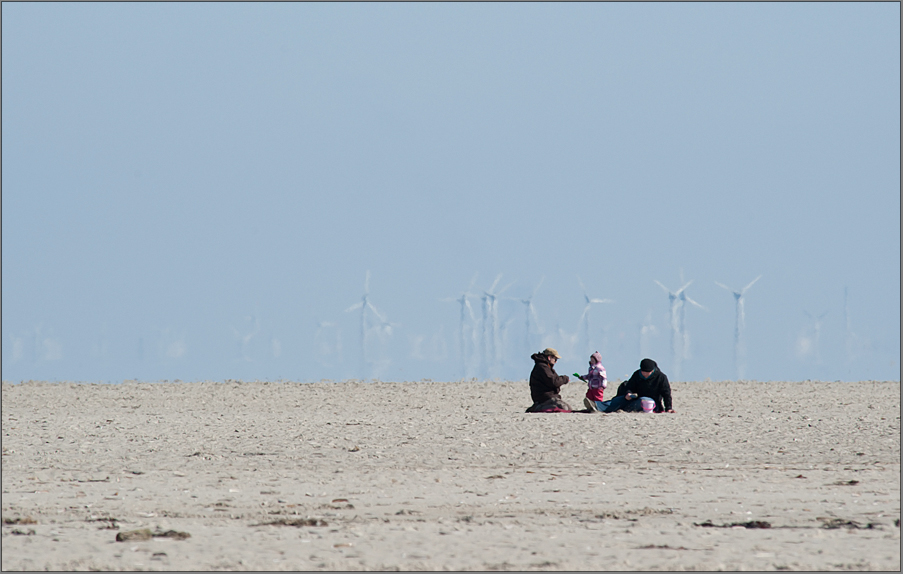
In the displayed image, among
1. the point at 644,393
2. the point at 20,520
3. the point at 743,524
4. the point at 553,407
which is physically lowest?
the point at 20,520

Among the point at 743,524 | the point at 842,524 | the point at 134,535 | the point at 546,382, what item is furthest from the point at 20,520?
the point at 546,382

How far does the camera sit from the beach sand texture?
10.0m

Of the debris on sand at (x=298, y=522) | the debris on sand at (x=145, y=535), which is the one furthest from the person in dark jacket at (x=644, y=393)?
the debris on sand at (x=145, y=535)

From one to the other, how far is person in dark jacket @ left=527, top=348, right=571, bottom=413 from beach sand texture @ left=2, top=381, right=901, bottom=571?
3.02 ft

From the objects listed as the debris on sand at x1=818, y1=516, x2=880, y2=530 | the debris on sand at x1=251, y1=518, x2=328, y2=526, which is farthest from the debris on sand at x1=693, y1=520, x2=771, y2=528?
the debris on sand at x1=251, y1=518, x2=328, y2=526

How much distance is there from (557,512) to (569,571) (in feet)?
9.97

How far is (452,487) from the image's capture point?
14.3 m

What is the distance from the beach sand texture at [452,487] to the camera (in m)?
10.0

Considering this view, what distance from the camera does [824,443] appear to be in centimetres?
1891

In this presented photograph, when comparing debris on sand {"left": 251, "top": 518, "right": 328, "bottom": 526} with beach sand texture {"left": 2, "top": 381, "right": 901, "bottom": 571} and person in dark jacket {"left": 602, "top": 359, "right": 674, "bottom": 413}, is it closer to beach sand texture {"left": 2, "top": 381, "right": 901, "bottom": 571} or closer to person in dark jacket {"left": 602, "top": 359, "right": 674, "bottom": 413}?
beach sand texture {"left": 2, "top": 381, "right": 901, "bottom": 571}

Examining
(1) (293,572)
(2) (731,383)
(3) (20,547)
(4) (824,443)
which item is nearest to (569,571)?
(1) (293,572)

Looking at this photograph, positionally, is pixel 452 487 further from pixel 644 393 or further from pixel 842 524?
pixel 644 393

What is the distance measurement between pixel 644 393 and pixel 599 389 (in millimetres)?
947

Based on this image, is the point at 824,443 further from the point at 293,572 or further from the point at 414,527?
the point at 293,572
